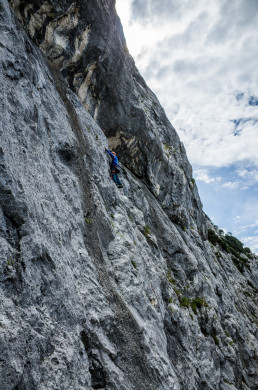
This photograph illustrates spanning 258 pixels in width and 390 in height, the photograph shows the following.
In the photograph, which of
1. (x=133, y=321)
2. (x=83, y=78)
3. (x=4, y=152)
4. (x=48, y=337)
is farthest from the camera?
(x=83, y=78)

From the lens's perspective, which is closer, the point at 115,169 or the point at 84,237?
the point at 84,237

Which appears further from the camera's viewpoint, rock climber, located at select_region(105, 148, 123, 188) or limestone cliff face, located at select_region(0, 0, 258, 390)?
rock climber, located at select_region(105, 148, 123, 188)

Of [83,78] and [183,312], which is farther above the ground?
[83,78]

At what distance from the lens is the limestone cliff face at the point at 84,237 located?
20.1 feet

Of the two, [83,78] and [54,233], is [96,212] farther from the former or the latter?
[83,78]

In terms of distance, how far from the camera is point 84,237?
32.8 ft

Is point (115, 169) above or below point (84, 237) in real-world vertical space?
above

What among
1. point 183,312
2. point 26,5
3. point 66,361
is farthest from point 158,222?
point 26,5

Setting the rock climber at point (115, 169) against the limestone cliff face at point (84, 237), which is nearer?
the limestone cliff face at point (84, 237)

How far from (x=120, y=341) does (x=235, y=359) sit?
61.1 feet

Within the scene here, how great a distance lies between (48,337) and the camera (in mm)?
5957

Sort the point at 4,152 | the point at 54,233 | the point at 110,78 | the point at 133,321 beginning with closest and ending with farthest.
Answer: the point at 4,152 → the point at 54,233 → the point at 133,321 → the point at 110,78

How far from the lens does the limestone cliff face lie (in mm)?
6113

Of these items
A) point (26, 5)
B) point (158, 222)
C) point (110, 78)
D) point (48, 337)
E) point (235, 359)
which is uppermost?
point (110, 78)
